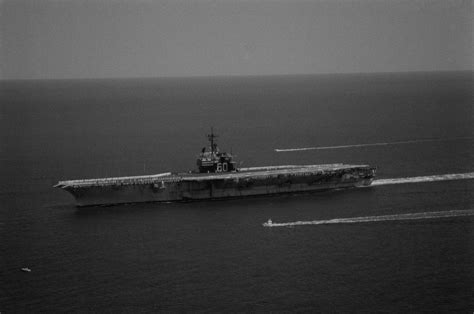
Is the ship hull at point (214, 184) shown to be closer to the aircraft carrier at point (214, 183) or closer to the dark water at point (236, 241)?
the aircraft carrier at point (214, 183)

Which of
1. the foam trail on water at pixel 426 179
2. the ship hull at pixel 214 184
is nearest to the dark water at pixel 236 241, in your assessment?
the foam trail on water at pixel 426 179

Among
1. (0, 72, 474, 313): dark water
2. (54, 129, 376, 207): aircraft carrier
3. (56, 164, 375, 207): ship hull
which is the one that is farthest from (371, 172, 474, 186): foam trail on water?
(56, 164, 375, 207): ship hull

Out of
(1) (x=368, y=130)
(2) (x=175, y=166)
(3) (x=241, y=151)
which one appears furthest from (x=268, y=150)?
(1) (x=368, y=130)

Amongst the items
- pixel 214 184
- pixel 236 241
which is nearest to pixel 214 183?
pixel 214 184

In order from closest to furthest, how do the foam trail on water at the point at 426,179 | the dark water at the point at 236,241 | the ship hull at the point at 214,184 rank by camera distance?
the dark water at the point at 236,241 < the ship hull at the point at 214,184 < the foam trail on water at the point at 426,179

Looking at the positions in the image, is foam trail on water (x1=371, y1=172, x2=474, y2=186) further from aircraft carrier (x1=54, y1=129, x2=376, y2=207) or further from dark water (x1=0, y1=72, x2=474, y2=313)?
aircraft carrier (x1=54, y1=129, x2=376, y2=207)

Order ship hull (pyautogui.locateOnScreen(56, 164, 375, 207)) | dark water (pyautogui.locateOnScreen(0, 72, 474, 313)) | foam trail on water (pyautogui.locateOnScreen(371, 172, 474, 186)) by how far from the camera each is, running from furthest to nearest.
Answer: foam trail on water (pyautogui.locateOnScreen(371, 172, 474, 186)), ship hull (pyautogui.locateOnScreen(56, 164, 375, 207)), dark water (pyautogui.locateOnScreen(0, 72, 474, 313))

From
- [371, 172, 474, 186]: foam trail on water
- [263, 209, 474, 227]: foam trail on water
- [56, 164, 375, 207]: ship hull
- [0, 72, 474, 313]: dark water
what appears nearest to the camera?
[0, 72, 474, 313]: dark water

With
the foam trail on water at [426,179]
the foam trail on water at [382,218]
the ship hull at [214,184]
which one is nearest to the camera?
the foam trail on water at [382,218]

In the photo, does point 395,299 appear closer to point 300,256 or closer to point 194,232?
point 300,256

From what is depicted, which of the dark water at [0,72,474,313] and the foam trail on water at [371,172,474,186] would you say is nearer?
the dark water at [0,72,474,313]
